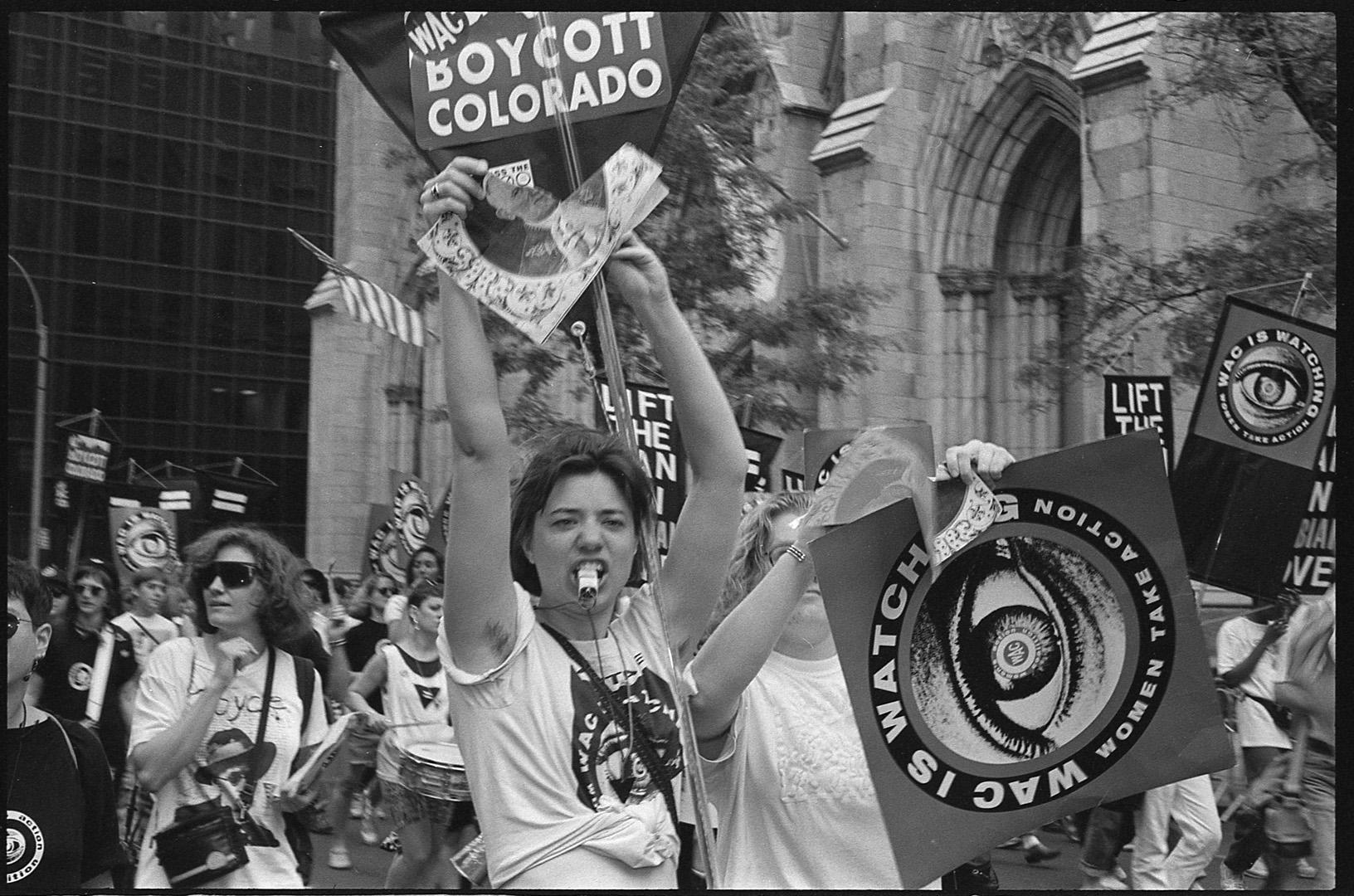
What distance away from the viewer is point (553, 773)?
9.71ft

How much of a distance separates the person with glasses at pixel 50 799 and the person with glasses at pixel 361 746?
1.82 m

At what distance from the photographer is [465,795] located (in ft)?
22.8

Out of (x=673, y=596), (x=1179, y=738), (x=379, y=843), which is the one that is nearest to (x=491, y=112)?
(x=673, y=596)

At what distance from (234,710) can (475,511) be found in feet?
6.69

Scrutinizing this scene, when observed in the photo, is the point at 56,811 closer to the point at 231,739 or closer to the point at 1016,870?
the point at 231,739

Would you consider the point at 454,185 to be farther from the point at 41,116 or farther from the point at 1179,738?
the point at 41,116

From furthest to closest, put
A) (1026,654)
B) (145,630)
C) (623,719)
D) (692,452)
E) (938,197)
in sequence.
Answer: (938,197)
(145,630)
(1026,654)
(692,452)
(623,719)

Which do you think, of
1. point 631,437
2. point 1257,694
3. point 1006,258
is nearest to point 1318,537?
point 1257,694

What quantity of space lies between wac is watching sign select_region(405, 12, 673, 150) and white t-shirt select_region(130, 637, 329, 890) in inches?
77.4

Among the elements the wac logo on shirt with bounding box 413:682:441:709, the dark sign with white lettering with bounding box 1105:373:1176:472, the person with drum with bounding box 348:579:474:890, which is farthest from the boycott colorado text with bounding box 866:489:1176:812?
the dark sign with white lettering with bounding box 1105:373:1176:472

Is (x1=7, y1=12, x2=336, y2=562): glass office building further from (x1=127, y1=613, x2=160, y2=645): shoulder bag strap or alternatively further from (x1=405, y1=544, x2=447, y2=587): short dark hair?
(x1=127, y1=613, x2=160, y2=645): shoulder bag strap

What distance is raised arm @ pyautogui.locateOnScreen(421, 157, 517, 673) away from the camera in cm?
292

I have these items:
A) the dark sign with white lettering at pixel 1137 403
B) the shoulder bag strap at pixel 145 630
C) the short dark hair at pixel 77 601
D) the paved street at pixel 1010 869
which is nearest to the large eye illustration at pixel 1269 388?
the paved street at pixel 1010 869

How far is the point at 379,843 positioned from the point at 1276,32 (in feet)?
23.3
